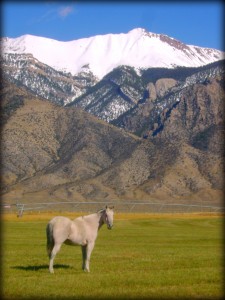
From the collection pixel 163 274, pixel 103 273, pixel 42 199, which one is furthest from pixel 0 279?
pixel 42 199

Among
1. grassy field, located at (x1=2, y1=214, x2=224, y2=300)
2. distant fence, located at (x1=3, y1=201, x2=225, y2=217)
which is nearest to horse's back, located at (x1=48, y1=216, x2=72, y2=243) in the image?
grassy field, located at (x1=2, y1=214, x2=224, y2=300)

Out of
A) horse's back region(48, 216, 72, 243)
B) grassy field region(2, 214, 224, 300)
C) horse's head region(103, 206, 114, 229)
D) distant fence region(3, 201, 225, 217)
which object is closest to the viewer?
grassy field region(2, 214, 224, 300)

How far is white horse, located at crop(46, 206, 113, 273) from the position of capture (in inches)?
790

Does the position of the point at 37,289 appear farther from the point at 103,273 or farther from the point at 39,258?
the point at 39,258

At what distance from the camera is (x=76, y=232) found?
20547mm

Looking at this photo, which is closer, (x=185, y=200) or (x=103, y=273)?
(x=103, y=273)

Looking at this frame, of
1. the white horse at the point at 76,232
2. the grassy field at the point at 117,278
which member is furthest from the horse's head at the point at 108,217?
the grassy field at the point at 117,278

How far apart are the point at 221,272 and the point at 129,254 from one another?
7654mm

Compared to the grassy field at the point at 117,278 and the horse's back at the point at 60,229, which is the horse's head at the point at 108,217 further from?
A: the horse's back at the point at 60,229

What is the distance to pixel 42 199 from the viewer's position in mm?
190125

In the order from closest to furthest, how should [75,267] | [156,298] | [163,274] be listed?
[156,298], [163,274], [75,267]

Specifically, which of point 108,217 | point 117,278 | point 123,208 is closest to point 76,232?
point 108,217

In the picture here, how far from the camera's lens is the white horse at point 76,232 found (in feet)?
65.8

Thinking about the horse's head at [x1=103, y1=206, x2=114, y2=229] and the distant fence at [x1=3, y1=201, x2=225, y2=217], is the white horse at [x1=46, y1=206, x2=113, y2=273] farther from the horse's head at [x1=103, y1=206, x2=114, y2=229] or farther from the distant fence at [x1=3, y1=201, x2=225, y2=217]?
the distant fence at [x1=3, y1=201, x2=225, y2=217]
